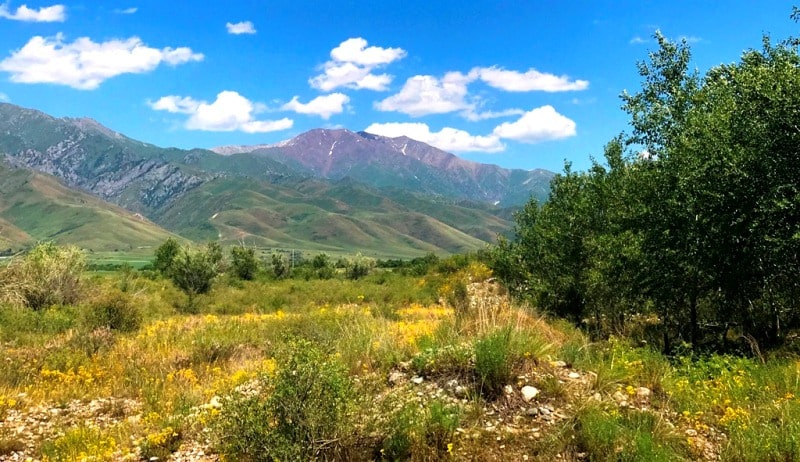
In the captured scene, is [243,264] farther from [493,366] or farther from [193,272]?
[493,366]

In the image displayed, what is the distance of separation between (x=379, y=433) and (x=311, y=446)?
97cm

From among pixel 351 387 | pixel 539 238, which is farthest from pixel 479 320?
pixel 539 238

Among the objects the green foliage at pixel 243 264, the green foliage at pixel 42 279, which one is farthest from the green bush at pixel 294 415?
the green foliage at pixel 243 264

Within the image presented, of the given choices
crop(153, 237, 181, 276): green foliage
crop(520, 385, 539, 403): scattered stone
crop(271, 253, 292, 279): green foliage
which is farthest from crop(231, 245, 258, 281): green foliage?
crop(520, 385, 539, 403): scattered stone

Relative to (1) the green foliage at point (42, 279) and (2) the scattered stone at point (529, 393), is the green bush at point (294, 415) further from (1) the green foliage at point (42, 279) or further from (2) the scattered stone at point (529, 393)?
(1) the green foliage at point (42, 279)

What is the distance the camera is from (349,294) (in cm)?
3856

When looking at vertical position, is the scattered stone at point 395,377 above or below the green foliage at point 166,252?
above

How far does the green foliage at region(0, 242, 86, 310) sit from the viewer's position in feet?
70.7

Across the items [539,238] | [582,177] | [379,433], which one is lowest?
[379,433]

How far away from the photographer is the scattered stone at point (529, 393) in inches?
284

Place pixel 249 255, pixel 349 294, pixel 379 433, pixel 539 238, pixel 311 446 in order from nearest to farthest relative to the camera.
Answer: pixel 311 446 < pixel 379 433 < pixel 539 238 < pixel 349 294 < pixel 249 255

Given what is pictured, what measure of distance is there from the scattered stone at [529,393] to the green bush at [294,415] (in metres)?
2.85

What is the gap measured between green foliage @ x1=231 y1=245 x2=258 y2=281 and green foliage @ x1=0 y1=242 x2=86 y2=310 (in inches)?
1146

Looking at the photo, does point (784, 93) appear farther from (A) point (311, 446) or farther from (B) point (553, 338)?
(A) point (311, 446)
